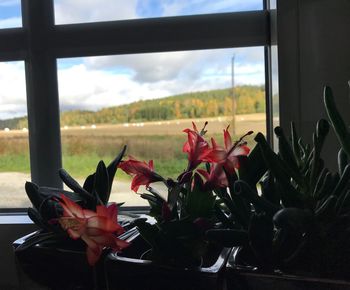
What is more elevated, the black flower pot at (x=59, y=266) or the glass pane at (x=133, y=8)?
the glass pane at (x=133, y=8)

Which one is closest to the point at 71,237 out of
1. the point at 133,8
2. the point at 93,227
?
the point at 93,227

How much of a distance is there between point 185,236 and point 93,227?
0.11 meters

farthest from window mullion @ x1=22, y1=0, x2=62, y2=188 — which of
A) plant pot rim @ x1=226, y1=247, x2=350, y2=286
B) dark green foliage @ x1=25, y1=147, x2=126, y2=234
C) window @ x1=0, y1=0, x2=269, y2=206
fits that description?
plant pot rim @ x1=226, y1=247, x2=350, y2=286

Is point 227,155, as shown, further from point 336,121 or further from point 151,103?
point 151,103

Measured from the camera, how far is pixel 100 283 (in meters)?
0.50

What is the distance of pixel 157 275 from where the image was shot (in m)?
0.45

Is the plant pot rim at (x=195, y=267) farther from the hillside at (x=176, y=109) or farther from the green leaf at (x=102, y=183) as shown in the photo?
the hillside at (x=176, y=109)

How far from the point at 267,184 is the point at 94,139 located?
1.87 feet

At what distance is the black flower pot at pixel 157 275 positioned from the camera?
436 millimetres

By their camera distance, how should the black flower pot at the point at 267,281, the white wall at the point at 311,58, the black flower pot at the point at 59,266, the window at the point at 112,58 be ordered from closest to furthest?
1. the black flower pot at the point at 267,281
2. the black flower pot at the point at 59,266
3. the white wall at the point at 311,58
4. the window at the point at 112,58

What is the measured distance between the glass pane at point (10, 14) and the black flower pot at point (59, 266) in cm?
61

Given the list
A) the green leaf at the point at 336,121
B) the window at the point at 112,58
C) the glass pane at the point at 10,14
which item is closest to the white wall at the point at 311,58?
the window at the point at 112,58

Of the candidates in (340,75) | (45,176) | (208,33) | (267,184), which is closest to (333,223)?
(267,184)

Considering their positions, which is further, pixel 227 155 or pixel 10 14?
pixel 10 14
